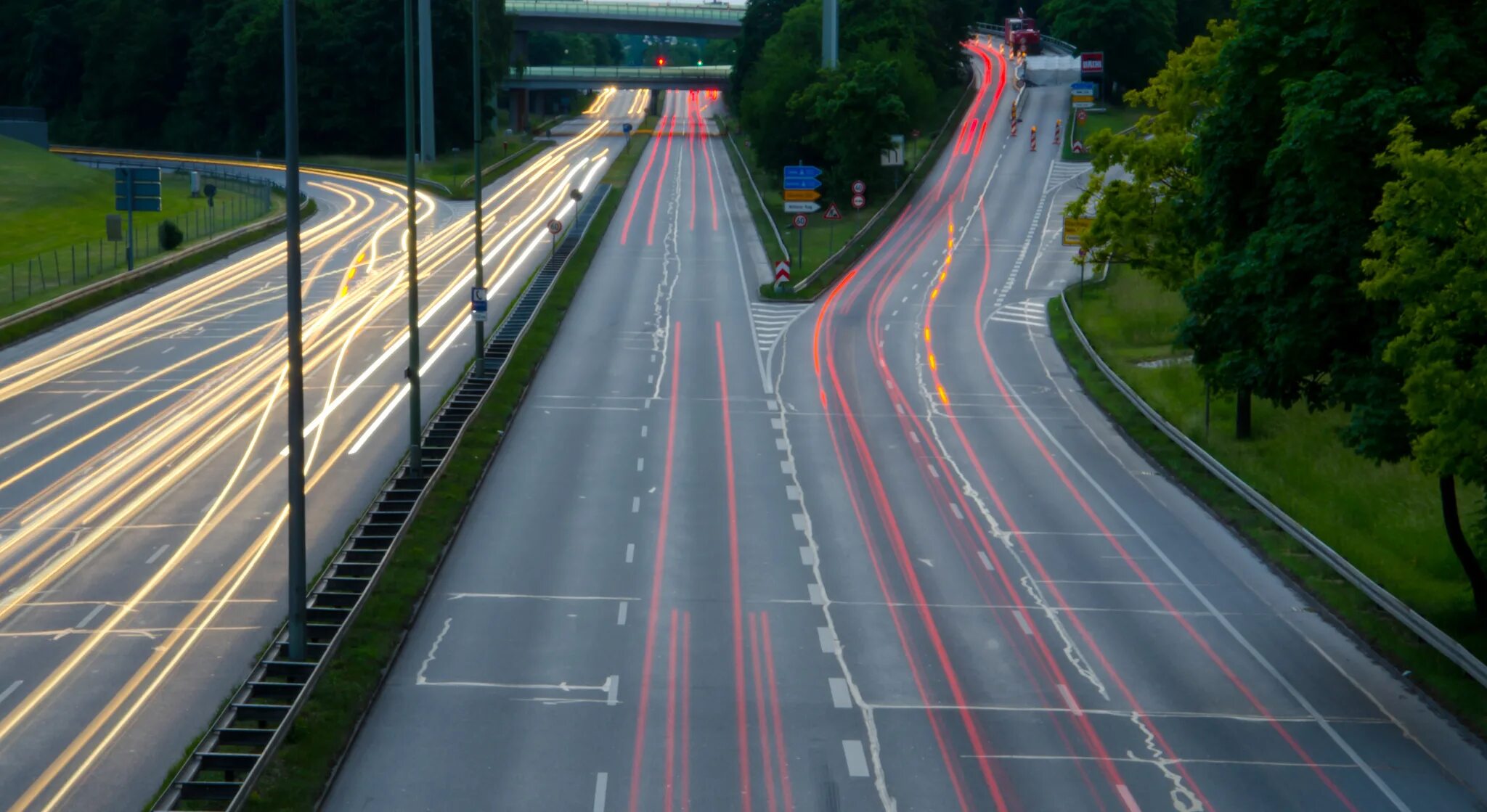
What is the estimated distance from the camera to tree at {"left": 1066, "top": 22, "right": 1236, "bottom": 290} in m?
47.7

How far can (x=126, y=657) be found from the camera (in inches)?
942

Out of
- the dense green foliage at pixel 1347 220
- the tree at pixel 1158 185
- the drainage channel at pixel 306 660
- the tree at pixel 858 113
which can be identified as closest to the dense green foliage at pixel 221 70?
the tree at pixel 858 113

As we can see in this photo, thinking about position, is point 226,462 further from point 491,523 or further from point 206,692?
point 206,692

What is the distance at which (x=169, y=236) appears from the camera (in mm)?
70938

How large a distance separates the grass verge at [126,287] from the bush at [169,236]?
140 centimetres

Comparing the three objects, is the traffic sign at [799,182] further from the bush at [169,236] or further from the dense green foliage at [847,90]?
the bush at [169,236]

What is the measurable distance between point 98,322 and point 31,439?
18617mm

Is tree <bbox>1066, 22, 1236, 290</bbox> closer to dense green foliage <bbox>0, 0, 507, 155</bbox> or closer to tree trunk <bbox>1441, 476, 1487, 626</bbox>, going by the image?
tree trunk <bbox>1441, 476, 1487, 626</bbox>

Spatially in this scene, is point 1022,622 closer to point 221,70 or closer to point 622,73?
point 221,70

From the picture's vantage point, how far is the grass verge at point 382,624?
1895cm

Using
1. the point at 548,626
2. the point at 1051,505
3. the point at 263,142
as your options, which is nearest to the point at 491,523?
the point at 548,626

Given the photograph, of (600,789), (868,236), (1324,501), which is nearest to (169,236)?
(868,236)

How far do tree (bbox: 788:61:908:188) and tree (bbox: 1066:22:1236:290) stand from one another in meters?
34.6

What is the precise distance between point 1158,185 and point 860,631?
1194 inches
